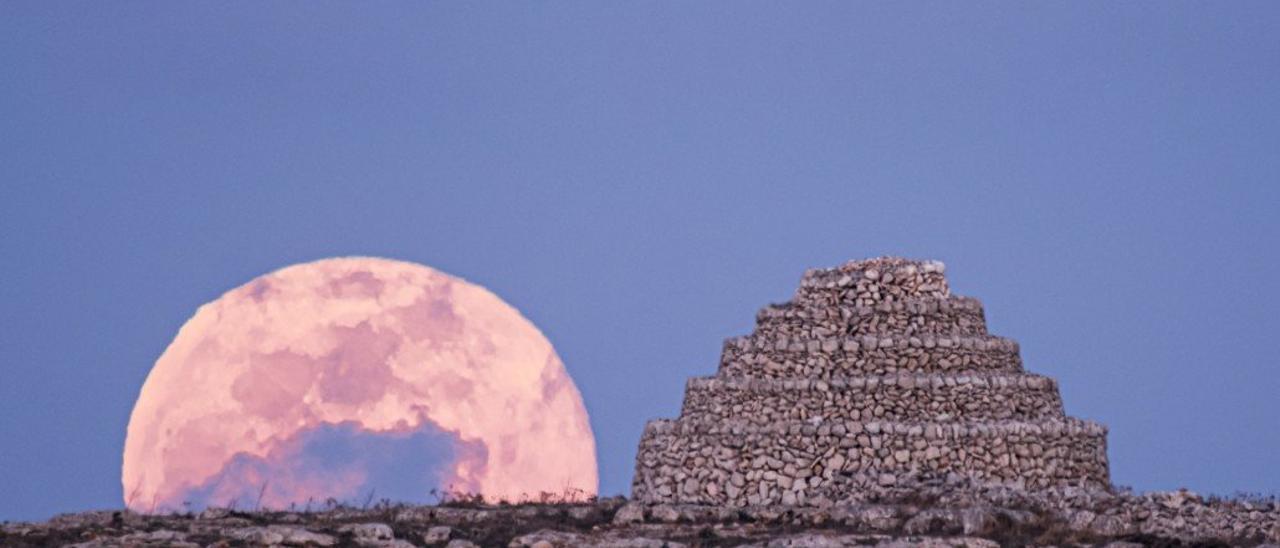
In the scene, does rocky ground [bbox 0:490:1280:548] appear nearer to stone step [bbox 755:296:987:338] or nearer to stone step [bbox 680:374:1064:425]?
stone step [bbox 680:374:1064:425]

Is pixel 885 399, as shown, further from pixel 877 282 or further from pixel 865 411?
pixel 877 282

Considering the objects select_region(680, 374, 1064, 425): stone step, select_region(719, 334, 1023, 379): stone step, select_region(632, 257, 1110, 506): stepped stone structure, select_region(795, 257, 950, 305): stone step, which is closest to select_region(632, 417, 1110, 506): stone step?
select_region(632, 257, 1110, 506): stepped stone structure

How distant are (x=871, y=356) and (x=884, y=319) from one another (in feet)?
3.60

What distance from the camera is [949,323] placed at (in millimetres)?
44094

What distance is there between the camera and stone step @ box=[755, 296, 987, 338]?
4381 centimetres

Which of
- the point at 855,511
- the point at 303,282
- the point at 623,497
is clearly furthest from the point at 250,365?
the point at 855,511

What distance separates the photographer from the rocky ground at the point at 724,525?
34219 mm

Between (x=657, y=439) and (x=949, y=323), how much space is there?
6.89 metres

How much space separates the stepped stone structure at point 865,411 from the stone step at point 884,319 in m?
0.03

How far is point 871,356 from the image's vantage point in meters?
43.2

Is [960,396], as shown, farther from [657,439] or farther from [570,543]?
[570,543]

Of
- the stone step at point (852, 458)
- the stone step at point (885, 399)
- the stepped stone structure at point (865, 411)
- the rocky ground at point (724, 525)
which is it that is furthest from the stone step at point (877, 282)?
the rocky ground at point (724, 525)

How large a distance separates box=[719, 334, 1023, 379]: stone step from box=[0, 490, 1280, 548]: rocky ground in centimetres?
371

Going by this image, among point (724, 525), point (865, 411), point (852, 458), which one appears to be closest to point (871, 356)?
point (865, 411)
